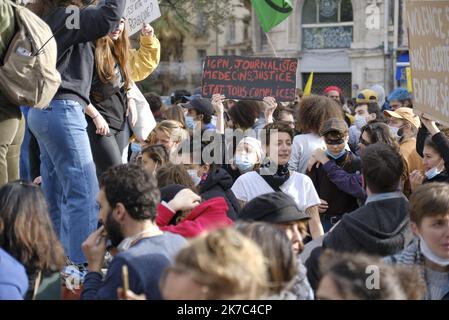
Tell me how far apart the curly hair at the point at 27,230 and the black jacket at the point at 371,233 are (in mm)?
1399

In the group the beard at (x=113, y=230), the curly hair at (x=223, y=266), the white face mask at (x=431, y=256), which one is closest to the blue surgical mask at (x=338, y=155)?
the white face mask at (x=431, y=256)

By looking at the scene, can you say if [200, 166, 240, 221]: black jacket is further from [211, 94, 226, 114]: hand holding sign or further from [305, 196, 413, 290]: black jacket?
[211, 94, 226, 114]: hand holding sign

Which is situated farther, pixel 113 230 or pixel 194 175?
pixel 194 175

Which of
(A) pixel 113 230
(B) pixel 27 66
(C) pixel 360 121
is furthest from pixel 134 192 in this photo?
(C) pixel 360 121

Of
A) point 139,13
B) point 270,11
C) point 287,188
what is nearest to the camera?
point 287,188

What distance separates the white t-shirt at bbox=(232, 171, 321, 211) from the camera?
599cm

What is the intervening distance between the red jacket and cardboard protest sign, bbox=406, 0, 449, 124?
165cm

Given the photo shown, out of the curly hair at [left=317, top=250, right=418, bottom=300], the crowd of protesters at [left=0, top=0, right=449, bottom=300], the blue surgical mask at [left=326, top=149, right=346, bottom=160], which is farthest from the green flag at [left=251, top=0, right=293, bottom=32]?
the curly hair at [left=317, top=250, right=418, bottom=300]

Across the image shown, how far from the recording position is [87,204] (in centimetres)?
529

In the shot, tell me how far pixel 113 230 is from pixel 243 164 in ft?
9.48

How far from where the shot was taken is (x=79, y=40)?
5.22 metres

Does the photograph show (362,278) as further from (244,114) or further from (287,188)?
(244,114)
